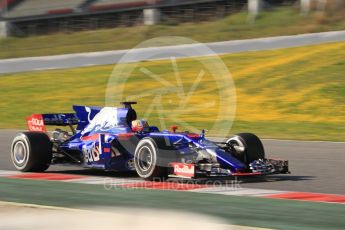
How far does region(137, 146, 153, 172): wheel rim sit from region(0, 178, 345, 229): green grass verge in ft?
2.89

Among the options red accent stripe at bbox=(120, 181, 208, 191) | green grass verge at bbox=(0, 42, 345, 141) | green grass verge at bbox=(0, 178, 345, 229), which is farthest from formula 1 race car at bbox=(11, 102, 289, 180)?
green grass verge at bbox=(0, 42, 345, 141)

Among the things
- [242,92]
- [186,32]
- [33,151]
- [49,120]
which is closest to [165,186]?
[33,151]

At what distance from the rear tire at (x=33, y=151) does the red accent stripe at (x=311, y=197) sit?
419 cm

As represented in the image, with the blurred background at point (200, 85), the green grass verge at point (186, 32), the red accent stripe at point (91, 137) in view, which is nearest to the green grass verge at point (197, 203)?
the blurred background at point (200, 85)

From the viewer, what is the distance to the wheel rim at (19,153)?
12.4 metres

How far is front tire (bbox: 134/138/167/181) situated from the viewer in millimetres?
10891

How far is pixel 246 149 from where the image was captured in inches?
452

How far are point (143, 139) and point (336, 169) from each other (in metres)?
3.29

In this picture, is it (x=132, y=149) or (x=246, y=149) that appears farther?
(x=132, y=149)

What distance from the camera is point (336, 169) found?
490 inches

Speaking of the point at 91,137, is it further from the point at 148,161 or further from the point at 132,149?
the point at 148,161

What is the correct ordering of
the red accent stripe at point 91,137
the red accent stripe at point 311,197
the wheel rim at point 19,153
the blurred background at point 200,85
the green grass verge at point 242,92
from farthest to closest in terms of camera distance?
the green grass verge at point 242,92
the wheel rim at point 19,153
the red accent stripe at point 91,137
the red accent stripe at point 311,197
the blurred background at point 200,85

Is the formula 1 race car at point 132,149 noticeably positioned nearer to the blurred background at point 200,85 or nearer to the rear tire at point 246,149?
Answer: the rear tire at point 246,149

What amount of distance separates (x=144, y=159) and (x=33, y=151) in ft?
6.71
